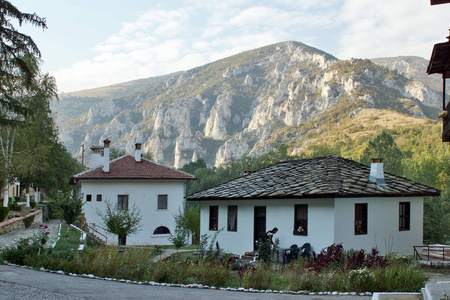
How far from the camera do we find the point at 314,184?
19.0 metres

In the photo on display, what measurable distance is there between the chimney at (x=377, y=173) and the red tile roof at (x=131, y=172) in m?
19.6

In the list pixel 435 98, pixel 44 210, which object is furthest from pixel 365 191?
pixel 435 98

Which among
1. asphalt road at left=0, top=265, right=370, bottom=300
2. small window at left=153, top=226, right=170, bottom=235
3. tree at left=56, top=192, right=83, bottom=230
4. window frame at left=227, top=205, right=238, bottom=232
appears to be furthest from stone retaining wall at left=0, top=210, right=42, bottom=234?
asphalt road at left=0, top=265, right=370, bottom=300

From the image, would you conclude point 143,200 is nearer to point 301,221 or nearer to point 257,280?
point 301,221

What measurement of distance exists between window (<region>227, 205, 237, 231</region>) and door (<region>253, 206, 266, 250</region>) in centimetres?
148

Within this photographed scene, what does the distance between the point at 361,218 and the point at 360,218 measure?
6cm

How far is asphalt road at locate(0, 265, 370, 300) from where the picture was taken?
8734 mm

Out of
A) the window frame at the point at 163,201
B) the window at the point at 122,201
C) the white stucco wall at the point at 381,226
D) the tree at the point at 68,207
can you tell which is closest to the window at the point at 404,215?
the white stucco wall at the point at 381,226

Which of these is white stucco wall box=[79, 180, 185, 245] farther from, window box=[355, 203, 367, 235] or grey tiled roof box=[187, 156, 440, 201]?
window box=[355, 203, 367, 235]

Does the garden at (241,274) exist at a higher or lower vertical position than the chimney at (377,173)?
lower

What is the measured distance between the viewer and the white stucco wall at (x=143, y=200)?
3572 cm

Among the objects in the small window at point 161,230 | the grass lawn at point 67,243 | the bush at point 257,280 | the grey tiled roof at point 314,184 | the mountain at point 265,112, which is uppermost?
the mountain at point 265,112

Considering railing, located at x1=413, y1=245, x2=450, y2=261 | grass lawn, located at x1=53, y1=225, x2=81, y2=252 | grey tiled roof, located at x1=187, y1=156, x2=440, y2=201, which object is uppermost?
grey tiled roof, located at x1=187, y1=156, x2=440, y2=201

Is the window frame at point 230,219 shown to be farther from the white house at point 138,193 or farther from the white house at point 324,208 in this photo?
the white house at point 138,193
